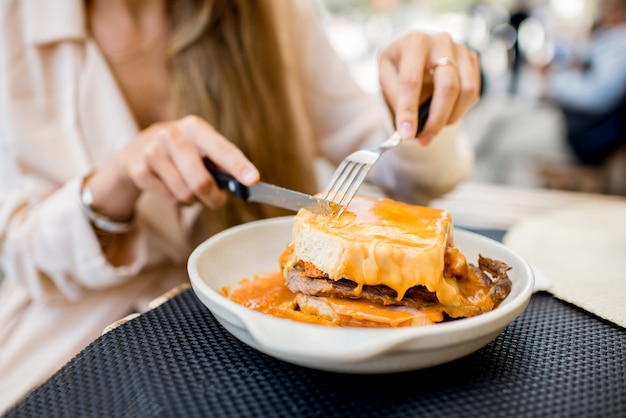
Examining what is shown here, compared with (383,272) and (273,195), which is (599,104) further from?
(383,272)

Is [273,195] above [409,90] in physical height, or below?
below

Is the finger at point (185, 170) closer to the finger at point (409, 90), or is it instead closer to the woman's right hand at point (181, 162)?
the woman's right hand at point (181, 162)

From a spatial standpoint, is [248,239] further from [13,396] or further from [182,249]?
[13,396]

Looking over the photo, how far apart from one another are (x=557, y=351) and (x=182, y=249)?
0.79m

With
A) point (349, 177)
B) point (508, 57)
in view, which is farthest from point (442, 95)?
point (508, 57)

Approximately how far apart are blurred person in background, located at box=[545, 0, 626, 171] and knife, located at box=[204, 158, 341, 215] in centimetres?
253

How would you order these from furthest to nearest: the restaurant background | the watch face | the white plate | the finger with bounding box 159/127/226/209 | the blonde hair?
the restaurant background
the blonde hair
the watch face
the finger with bounding box 159/127/226/209
the white plate

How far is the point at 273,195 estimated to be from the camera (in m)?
0.70

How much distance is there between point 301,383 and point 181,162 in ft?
1.38

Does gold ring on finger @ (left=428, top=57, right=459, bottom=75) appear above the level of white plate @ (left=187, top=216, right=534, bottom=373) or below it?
above

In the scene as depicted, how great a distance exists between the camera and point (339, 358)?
1.27ft

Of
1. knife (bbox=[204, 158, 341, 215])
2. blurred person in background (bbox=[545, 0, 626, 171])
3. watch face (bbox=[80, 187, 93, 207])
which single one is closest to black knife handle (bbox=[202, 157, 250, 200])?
knife (bbox=[204, 158, 341, 215])

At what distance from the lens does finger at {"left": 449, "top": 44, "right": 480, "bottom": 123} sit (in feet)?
→ 2.64

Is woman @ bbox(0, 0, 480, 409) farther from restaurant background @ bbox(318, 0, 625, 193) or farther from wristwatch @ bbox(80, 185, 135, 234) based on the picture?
restaurant background @ bbox(318, 0, 625, 193)
